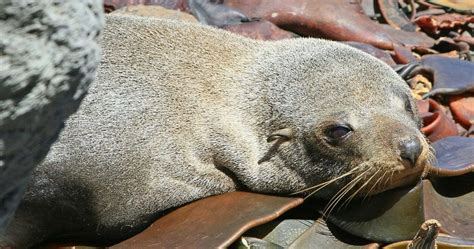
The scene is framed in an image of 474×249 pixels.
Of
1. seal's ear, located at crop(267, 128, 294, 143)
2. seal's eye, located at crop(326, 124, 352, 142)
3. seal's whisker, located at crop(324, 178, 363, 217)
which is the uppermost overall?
seal's eye, located at crop(326, 124, 352, 142)

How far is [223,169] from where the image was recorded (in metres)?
3.44

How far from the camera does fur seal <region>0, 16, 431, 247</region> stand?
3.28m

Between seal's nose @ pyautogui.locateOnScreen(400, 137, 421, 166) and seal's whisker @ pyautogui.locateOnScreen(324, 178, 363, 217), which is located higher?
seal's nose @ pyautogui.locateOnScreen(400, 137, 421, 166)

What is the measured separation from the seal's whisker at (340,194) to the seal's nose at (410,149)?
160mm

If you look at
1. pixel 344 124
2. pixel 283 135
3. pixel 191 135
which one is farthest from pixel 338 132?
pixel 191 135

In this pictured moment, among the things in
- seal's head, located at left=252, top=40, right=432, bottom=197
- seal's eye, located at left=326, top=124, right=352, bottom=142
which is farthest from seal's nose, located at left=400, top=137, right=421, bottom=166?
seal's eye, located at left=326, top=124, right=352, bottom=142

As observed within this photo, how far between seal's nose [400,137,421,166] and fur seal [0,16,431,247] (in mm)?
125

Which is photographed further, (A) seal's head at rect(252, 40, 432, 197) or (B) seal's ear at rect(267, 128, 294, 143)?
(B) seal's ear at rect(267, 128, 294, 143)

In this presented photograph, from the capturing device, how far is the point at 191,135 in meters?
3.40

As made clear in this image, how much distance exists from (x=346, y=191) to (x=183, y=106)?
67 centimetres

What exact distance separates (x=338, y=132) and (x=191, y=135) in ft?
1.76

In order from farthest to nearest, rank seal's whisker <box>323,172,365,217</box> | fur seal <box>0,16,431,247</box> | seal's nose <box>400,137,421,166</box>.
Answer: fur seal <box>0,16,431,247</box>, seal's whisker <box>323,172,365,217</box>, seal's nose <box>400,137,421,166</box>

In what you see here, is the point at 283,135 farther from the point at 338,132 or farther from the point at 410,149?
the point at 410,149

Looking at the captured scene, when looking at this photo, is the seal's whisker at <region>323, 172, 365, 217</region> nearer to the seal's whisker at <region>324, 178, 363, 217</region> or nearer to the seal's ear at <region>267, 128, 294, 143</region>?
the seal's whisker at <region>324, 178, 363, 217</region>
